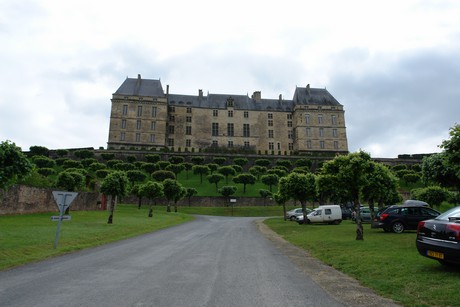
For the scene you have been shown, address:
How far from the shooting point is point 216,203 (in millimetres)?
60250

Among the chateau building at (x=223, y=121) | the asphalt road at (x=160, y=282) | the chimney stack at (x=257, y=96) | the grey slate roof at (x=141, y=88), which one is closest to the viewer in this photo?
the asphalt road at (x=160, y=282)

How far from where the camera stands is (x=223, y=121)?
101 meters

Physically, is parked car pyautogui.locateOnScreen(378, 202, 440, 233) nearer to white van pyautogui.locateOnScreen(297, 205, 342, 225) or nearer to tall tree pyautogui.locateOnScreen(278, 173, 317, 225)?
white van pyautogui.locateOnScreen(297, 205, 342, 225)

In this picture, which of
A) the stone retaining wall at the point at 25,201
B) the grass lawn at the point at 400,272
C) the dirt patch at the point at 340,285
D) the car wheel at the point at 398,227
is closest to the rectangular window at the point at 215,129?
the stone retaining wall at the point at 25,201

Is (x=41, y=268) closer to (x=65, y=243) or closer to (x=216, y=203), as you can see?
(x=65, y=243)

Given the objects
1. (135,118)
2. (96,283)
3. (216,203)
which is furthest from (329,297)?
(135,118)

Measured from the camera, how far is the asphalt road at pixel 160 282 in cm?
618

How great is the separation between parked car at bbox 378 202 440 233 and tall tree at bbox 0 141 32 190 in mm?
20685

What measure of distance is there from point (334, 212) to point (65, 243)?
24.6 meters

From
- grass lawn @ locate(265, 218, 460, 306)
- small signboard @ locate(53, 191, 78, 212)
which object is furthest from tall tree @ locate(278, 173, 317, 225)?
small signboard @ locate(53, 191, 78, 212)

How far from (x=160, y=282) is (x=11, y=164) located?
1176cm

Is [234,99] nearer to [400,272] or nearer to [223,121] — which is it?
[223,121]

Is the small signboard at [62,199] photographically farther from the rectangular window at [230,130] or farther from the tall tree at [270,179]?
the rectangular window at [230,130]

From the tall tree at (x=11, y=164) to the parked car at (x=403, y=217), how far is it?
67.9 ft
